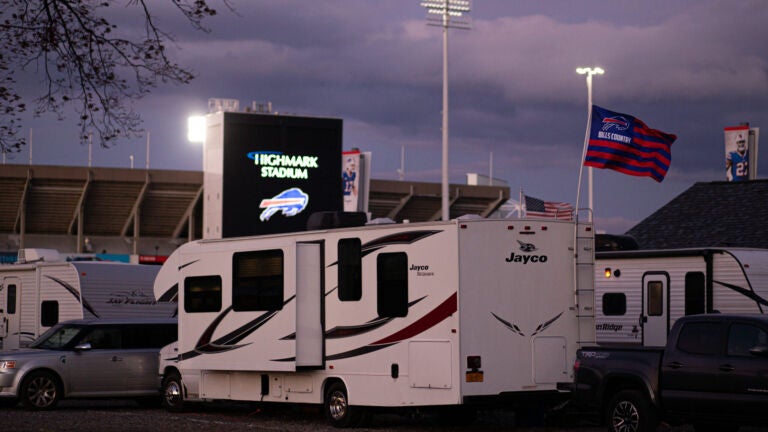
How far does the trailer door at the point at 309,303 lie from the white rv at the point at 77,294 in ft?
27.2

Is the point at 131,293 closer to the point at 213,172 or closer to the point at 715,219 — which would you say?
the point at 715,219

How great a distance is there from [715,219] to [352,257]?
55.0 ft

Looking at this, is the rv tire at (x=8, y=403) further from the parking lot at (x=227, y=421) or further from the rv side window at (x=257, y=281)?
the rv side window at (x=257, y=281)

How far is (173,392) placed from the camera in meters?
22.9

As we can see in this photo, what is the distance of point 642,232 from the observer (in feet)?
112

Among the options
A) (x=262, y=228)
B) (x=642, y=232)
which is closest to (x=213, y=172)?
(x=262, y=228)

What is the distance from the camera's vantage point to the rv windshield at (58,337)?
23633 millimetres

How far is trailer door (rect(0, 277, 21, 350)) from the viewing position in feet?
95.3

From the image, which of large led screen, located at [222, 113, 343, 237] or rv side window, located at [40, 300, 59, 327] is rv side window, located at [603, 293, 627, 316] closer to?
rv side window, located at [40, 300, 59, 327]

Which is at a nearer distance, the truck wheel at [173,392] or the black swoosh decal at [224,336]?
the black swoosh decal at [224,336]

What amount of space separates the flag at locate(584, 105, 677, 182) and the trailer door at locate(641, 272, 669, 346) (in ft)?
24.7

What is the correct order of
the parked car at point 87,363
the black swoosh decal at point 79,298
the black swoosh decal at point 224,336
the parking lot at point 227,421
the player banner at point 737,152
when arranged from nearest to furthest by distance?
the parking lot at point 227,421 → the black swoosh decal at point 224,336 → the parked car at point 87,363 → the black swoosh decal at point 79,298 → the player banner at point 737,152

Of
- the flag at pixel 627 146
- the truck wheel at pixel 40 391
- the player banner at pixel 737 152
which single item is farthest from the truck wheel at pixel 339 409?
the player banner at pixel 737 152

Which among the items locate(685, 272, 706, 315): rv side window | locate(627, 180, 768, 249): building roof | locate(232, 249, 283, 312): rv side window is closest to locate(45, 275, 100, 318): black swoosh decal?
locate(232, 249, 283, 312): rv side window
